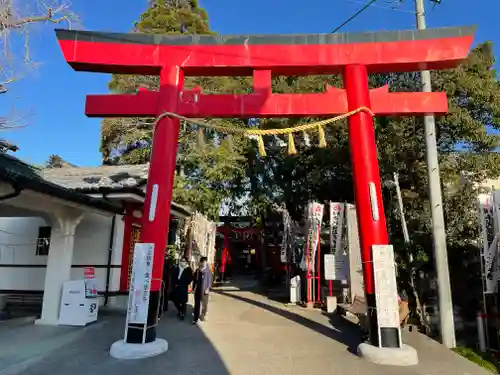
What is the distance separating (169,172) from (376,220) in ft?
13.3

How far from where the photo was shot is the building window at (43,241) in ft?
38.7

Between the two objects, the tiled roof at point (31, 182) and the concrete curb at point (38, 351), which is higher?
the tiled roof at point (31, 182)

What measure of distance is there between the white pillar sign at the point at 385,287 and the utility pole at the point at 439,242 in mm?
2496

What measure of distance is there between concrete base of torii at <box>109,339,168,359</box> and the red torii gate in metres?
3.29

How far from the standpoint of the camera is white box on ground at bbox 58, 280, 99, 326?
30.5 ft

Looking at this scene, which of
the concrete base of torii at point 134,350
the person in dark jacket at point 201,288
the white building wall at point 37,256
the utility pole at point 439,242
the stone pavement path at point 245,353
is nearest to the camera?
the stone pavement path at point 245,353

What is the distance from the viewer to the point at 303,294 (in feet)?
49.0

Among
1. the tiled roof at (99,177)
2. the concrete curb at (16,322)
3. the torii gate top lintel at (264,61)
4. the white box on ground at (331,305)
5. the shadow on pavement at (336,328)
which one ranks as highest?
the torii gate top lintel at (264,61)

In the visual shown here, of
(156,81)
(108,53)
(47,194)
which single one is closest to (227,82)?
(156,81)

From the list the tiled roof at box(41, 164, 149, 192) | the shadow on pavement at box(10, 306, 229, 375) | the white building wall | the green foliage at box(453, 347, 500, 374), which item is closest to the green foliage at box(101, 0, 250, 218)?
the tiled roof at box(41, 164, 149, 192)

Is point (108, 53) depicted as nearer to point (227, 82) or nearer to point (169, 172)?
point (169, 172)

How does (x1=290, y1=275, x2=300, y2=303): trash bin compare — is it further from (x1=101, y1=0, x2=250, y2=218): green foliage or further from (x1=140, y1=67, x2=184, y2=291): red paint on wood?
(x1=140, y1=67, x2=184, y2=291): red paint on wood

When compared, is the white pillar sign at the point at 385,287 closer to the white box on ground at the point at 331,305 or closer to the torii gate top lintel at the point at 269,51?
the torii gate top lintel at the point at 269,51

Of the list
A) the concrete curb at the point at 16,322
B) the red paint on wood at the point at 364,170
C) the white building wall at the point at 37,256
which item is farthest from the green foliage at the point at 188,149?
the red paint on wood at the point at 364,170
